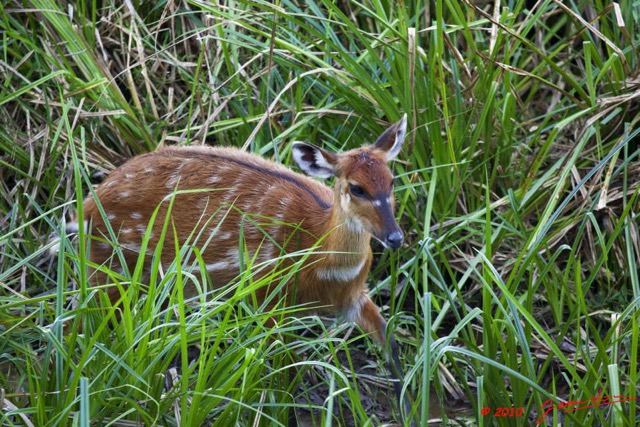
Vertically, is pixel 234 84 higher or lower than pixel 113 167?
higher

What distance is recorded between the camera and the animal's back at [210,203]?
4.58 m

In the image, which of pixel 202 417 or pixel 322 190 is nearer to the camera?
pixel 202 417

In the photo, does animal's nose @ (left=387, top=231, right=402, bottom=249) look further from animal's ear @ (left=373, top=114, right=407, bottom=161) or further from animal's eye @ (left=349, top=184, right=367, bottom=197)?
animal's ear @ (left=373, top=114, right=407, bottom=161)

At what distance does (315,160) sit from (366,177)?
0.94 ft

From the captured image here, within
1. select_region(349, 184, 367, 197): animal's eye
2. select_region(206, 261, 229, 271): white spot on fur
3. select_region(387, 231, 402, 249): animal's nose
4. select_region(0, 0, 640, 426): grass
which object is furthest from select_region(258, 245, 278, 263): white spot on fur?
select_region(387, 231, 402, 249): animal's nose

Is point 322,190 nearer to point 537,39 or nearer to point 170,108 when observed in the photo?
point 170,108

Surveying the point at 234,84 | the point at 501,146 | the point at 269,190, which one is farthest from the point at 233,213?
the point at 501,146

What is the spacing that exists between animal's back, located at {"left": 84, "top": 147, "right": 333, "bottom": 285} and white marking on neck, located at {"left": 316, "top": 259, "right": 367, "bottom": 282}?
18cm

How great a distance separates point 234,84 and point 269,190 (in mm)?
899

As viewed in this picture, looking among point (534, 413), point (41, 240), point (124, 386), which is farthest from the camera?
point (41, 240)

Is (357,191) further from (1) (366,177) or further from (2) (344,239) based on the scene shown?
(2) (344,239)

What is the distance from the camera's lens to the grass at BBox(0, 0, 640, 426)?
14.4 feet

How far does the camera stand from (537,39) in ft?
18.3

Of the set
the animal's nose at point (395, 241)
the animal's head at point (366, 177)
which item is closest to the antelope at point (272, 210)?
the animal's head at point (366, 177)
